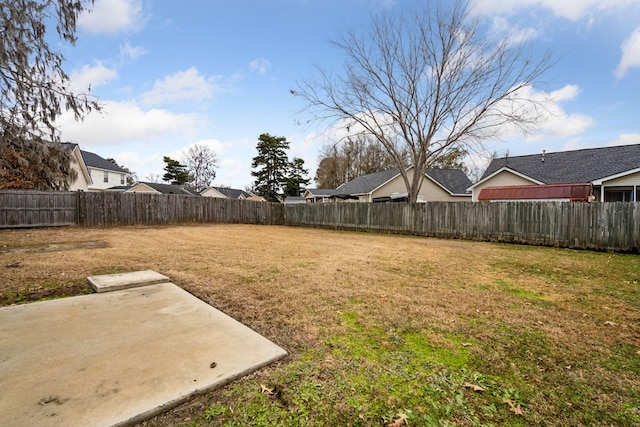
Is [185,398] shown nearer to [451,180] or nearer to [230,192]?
[451,180]

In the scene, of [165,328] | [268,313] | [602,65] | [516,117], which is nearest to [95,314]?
[165,328]

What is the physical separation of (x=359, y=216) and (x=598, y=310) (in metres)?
12.1

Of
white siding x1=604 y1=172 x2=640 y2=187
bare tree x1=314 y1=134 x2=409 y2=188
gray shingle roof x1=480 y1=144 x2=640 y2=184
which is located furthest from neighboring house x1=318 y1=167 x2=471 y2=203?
bare tree x1=314 y1=134 x2=409 y2=188

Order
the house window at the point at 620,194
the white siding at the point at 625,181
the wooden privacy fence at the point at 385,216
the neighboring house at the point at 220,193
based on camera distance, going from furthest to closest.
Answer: the neighboring house at the point at 220,193, the house window at the point at 620,194, the white siding at the point at 625,181, the wooden privacy fence at the point at 385,216

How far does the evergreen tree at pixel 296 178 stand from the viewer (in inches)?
1673

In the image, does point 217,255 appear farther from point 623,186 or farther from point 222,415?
point 623,186

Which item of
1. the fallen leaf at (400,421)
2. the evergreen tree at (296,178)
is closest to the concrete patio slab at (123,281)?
the fallen leaf at (400,421)

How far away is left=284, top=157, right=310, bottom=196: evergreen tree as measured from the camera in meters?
42.5

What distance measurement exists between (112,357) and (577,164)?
21007 millimetres

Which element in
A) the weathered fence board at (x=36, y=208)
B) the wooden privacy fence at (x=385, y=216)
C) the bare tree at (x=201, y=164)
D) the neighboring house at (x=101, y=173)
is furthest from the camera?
the bare tree at (x=201, y=164)

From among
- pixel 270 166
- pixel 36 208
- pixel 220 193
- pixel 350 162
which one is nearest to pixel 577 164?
pixel 36 208

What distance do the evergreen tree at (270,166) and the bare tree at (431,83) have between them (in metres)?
26.1

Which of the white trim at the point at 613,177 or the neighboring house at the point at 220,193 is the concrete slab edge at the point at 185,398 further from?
the neighboring house at the point at 220,193

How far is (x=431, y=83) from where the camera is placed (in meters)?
14.5
